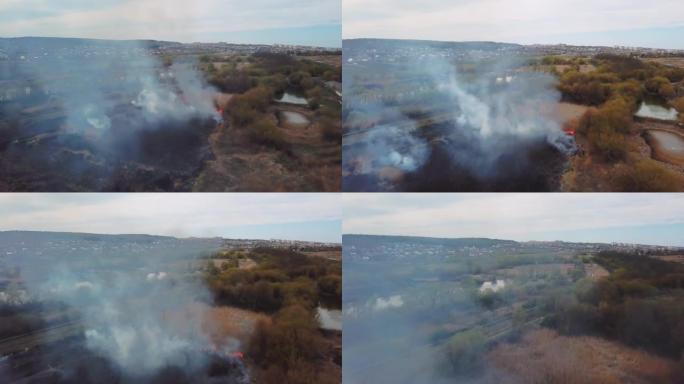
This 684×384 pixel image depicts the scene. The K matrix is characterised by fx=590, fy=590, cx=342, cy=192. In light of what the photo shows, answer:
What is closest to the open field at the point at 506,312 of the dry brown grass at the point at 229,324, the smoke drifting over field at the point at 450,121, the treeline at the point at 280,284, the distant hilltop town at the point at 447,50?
the treeline at the point at 280,284

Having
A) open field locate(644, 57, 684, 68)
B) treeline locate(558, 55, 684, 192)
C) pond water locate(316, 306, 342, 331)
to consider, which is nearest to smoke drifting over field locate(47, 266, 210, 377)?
pond water locate(316, 306, 342, 331)

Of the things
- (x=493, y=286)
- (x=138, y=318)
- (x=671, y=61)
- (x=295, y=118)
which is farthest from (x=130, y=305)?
(x=671, y=61)

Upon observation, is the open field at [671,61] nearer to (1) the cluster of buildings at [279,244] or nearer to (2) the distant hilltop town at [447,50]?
(2) the distant hilltop town at [447,50]

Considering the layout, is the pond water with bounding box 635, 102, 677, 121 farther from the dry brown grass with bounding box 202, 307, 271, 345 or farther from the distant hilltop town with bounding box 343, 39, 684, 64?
the dry brown grass with bounding box 202, 307, 271, 345

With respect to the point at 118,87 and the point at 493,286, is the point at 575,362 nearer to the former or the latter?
the point at 493,286

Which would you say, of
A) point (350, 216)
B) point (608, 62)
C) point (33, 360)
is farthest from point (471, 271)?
point (33, 360)
